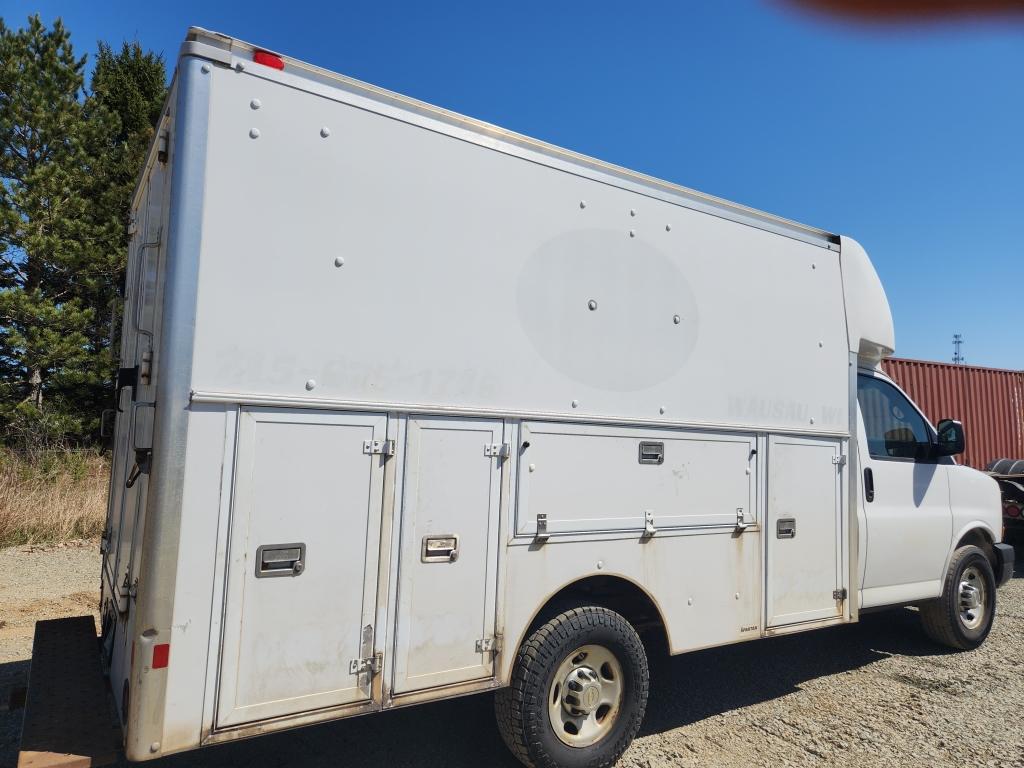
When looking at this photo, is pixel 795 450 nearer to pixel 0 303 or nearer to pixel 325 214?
pixel 325 214

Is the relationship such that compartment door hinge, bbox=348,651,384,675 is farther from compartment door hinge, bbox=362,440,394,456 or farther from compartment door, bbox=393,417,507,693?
compartment door hinge, bbox=362,440,394,456

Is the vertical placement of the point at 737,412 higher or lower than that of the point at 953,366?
lower

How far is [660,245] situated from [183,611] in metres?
2.86

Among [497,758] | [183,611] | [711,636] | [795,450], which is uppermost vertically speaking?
[795,450]

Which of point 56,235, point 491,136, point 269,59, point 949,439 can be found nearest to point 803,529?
point 949,439

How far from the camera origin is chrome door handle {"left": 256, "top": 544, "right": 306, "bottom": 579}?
2.64 meters

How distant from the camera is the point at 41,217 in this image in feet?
42.2

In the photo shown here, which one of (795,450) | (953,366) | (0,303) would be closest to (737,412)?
(795,450)

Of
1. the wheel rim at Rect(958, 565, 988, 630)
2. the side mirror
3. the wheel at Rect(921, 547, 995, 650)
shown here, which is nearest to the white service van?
the side mirror

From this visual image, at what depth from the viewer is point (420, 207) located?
309 cm

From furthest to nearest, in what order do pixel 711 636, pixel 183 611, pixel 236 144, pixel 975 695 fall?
pixel 975 695 < pixel 711 636 < pixel 236 144 < pixel 183 611

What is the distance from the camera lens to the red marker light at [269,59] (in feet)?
9.05

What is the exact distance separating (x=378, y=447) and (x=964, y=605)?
5.28 m

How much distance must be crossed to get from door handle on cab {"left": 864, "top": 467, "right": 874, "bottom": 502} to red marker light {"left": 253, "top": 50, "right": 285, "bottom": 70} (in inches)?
169
